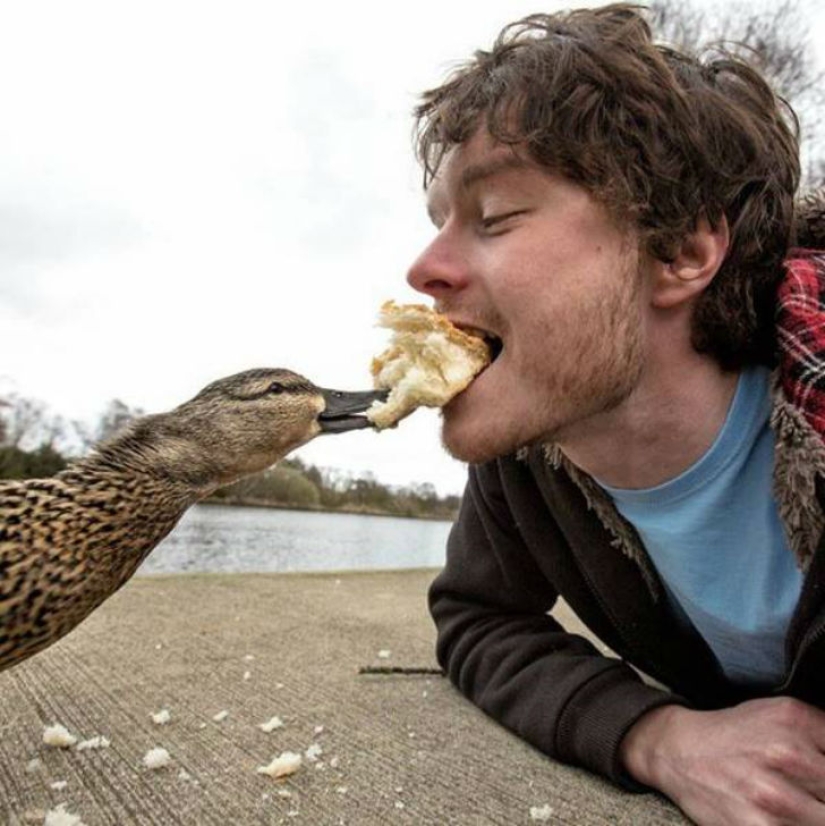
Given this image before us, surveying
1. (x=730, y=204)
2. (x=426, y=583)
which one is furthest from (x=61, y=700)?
(x=426, y=583)

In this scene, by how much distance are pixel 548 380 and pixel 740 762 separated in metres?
0.78

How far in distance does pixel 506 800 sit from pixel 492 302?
0.98 m

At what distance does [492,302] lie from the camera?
160 centimetres

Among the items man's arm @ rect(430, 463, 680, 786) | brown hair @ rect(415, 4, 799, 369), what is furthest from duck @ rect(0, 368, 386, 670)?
brown hair @ rect(415, 4, 799, 369)

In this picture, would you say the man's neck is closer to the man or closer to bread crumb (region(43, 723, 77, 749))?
the man

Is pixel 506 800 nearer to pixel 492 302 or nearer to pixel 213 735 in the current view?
pixel 213 735

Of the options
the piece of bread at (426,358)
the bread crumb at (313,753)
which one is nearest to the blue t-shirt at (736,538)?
the piece of bread at (426,358)

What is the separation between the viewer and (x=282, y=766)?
153 cm

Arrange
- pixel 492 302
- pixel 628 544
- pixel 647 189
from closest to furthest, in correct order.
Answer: pixel 492 302, pixel 647 189, pixel 628 544

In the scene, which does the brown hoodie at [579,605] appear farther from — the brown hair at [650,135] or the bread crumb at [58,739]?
the bread crumb at [58,739]

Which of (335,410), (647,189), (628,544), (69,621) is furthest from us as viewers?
(335,410)

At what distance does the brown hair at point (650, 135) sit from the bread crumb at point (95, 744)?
1488mm

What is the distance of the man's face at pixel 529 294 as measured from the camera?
157cm

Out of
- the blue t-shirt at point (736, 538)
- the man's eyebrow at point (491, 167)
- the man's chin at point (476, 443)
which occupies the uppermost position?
the man's eyebrow at point (491, 167)
